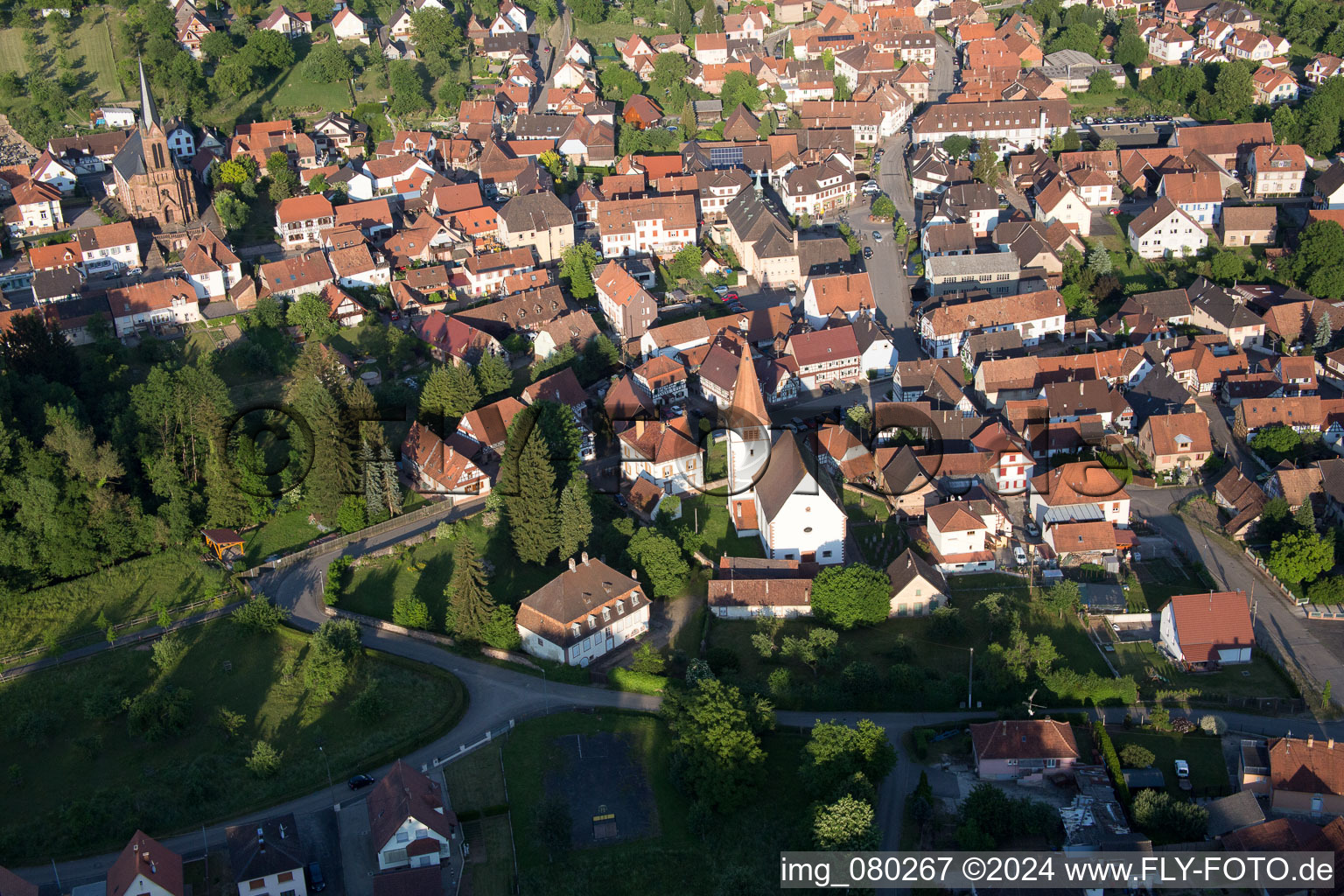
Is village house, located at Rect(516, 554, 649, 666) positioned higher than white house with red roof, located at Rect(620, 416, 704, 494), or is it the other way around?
white house with red roof, located at Rect(620, 416, 704, 494)

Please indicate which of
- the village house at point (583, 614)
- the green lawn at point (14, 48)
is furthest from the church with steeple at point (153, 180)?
the village house at point (583, 614)

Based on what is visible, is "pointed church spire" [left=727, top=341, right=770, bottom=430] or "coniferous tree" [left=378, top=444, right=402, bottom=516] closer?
"coniferous tree" [left=378, top=444, right=402, bottom=516]

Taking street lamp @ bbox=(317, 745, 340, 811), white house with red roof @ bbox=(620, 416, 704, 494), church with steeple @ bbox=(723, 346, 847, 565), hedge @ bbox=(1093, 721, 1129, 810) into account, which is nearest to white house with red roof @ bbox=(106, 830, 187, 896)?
Answer: street lamp @ bbox=(317, 745, 340, 811)

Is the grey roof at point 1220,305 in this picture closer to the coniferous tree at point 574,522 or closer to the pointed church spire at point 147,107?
the coniferous tree at point 574,522

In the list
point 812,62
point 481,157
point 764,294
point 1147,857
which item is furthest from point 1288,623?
point 812,62

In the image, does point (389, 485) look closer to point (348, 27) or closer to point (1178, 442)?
point (1178, 442)

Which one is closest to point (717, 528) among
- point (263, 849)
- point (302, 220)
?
point (263, 849)

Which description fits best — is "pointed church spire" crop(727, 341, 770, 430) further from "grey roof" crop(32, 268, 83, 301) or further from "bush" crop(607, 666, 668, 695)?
"grey roof" crop(32, 268, 83, 301)
